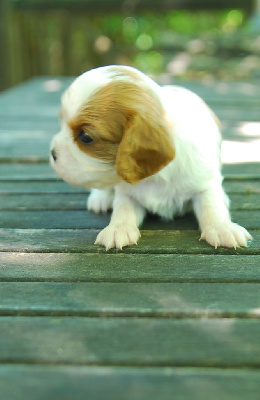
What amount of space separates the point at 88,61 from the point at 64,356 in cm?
1012

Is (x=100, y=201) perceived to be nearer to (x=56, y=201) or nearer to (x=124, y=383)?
(x=56, y=201)

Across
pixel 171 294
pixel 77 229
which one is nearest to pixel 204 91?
pixel 77 229

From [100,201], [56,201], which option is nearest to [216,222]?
[100,201]

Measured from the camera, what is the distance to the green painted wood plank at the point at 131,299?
7.22 ft

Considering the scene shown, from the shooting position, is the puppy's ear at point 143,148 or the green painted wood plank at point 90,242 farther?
the green painted wood plank at point 90,242

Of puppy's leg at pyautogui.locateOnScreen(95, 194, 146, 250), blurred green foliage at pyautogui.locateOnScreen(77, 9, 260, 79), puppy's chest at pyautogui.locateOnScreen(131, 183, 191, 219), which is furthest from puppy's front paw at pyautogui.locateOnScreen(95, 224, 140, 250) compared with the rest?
blurred green foliage at pyautogui.locateOnScreen(77, 9, 260, 79)

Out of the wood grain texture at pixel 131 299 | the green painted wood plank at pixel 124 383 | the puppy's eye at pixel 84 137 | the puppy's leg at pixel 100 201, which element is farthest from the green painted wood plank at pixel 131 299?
the puppy's leg at pixel 100 201

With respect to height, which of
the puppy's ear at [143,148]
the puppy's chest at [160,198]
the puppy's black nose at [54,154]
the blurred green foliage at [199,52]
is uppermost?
the puppy's ear at [143,148]

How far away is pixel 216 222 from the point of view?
2.94 meters

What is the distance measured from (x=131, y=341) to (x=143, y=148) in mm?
1035

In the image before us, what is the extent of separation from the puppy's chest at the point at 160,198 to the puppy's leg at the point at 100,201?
388 mm

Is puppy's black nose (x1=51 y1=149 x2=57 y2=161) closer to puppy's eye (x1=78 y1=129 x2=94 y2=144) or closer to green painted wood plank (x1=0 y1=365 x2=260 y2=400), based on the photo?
puppy's eye (x1=78 y1=129 x2=94 y2=144)

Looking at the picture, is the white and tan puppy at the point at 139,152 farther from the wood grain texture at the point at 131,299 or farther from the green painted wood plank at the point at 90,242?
the wood grain texture at the point at 131,299

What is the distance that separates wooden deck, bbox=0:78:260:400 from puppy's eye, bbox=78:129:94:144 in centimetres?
54
